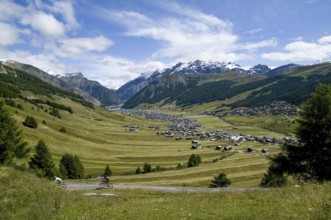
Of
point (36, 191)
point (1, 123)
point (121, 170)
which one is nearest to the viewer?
point (36, 191)

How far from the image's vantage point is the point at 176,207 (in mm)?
21188

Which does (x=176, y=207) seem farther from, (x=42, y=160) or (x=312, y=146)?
(x=42, y=160)

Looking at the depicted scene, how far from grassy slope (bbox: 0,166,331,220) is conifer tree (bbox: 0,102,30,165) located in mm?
45044

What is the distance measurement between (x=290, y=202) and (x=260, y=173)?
97.6 m

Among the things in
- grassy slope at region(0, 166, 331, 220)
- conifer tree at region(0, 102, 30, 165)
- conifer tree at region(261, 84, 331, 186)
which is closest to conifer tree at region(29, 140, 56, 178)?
conifer tree at region(0, 102, 30, 165)

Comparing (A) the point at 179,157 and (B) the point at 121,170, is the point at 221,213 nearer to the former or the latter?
(B) the point at 121,170

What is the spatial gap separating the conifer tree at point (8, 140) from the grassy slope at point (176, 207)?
148 feet

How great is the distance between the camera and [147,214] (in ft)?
64.1

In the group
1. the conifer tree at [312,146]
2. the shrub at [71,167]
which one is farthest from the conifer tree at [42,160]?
the conifer tree at [312,146]

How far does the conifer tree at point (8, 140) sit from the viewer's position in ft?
219

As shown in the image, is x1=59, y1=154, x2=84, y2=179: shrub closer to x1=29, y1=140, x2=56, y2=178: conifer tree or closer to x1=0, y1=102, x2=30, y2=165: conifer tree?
x1=29, y1=140, x2=56, y2=178: conifer tree

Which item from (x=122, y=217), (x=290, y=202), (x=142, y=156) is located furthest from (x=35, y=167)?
(x=142, y=156)

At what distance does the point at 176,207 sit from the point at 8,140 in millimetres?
57627

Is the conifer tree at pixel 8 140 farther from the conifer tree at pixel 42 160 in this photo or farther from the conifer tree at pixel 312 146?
the conifer tree at pixel 312 146
